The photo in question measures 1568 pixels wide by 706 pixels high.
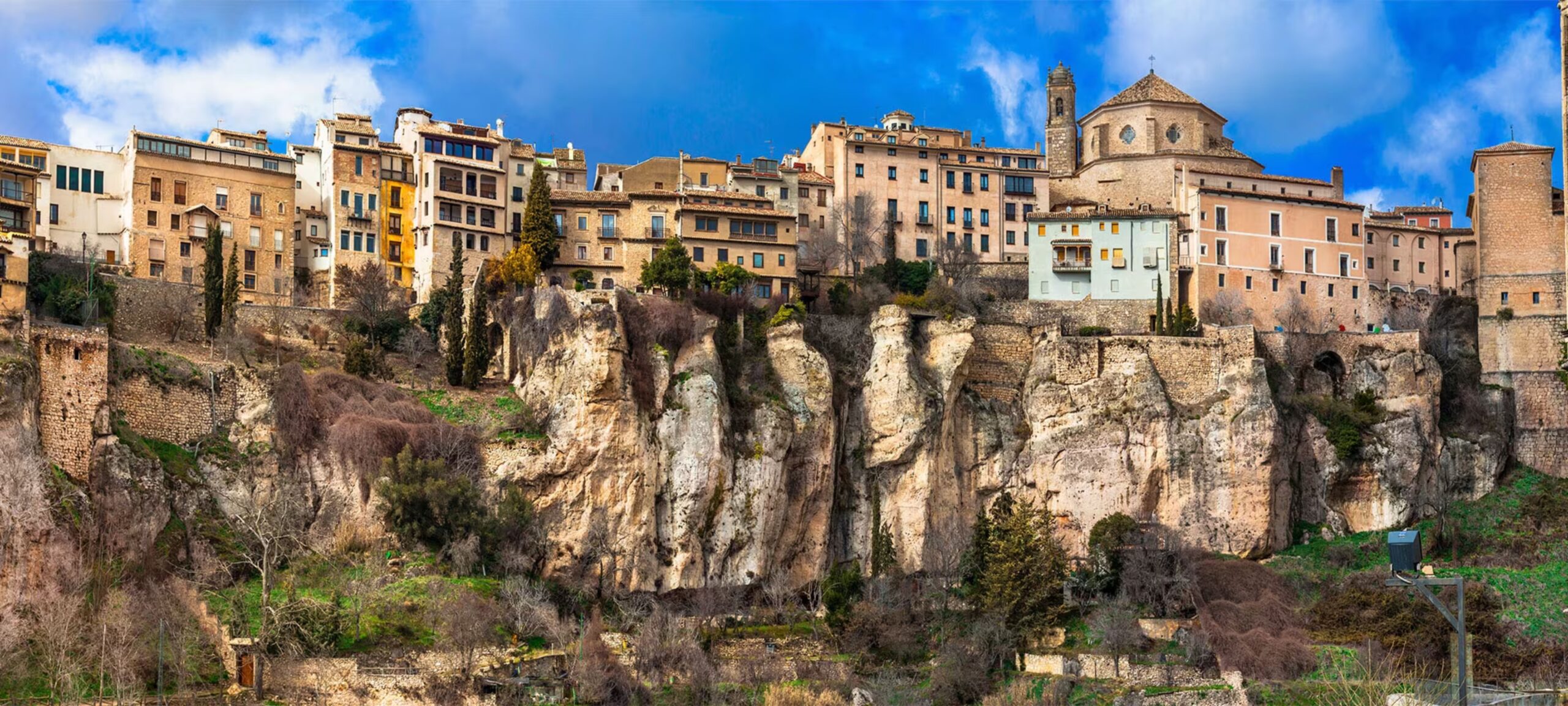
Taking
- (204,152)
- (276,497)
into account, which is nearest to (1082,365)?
(276,497)

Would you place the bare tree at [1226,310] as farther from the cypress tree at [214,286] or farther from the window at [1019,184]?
the cypress tree at [214,286]

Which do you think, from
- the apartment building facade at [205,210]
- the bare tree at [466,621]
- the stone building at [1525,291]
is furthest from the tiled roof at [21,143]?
the stone building at [1525,291]

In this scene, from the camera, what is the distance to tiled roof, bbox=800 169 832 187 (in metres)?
83.5

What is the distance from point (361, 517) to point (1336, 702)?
30.0 metres

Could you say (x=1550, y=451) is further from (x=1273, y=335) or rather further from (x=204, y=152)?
(x=204, y=152)

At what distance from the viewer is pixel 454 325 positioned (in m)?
67.2

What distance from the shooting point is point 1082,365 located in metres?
71.1

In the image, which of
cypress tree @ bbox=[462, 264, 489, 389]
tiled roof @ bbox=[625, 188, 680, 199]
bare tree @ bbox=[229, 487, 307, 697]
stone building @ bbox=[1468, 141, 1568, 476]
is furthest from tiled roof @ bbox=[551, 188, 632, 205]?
stone building @ bbox=[1468, 141, 1568, 476]

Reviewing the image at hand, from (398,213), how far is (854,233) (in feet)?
60.9

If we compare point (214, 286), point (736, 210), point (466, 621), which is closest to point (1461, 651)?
point (466, 621)

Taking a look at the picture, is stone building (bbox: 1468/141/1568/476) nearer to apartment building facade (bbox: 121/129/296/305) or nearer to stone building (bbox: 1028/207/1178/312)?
stone building (bbox: 1028/207/1178/312)

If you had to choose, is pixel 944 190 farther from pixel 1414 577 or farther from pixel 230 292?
pixel 1414 577

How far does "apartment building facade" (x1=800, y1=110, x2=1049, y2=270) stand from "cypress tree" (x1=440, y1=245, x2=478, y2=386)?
20.3 meters

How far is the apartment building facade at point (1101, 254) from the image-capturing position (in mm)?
77500
